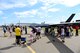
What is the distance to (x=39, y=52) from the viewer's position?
15.9 meters

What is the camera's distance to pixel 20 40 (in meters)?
21.3

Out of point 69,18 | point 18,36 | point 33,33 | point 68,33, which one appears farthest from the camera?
point 69,18

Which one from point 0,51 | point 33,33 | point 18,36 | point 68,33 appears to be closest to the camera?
point 0,51

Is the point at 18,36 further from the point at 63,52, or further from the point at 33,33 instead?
the point at 63,52

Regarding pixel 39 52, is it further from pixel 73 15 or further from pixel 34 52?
pixel 73 15

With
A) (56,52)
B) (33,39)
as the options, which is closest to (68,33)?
(33,39)

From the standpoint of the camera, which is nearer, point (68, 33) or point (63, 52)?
point (63, 52)

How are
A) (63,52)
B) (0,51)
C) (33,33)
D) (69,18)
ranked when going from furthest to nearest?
(69,18) → (33,33) → (0,51) → (63,52)

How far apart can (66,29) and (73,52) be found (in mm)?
14960

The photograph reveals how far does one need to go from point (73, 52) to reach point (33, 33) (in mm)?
8798

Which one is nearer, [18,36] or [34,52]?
[34,52]

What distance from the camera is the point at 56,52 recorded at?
16.0 meters

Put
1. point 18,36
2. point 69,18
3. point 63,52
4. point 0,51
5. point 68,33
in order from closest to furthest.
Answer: point 63,52 < point 0,51 < point 18,36 < point 68,33 < point 69,18

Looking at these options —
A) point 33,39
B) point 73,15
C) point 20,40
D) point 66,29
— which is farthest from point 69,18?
point 20,40
